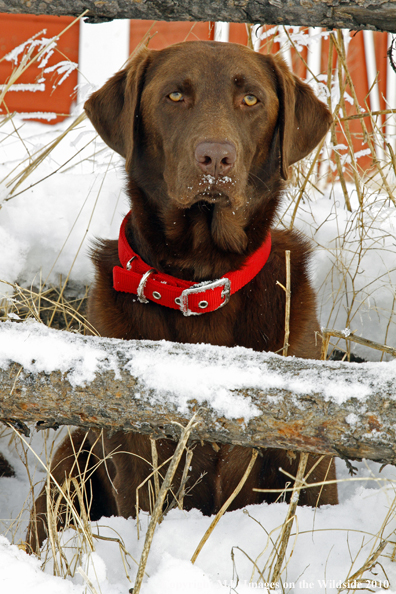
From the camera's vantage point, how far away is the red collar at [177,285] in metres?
1.99

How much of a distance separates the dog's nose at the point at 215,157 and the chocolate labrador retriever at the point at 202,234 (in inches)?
1.9

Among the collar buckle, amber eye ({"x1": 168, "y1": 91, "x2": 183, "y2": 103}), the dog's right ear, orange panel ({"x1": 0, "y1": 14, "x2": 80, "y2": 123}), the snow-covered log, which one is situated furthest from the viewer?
orange panel ({"x1": 0, "y1": 14, "x2": 80, "y2": 123})

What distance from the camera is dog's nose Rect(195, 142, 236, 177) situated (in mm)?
1862

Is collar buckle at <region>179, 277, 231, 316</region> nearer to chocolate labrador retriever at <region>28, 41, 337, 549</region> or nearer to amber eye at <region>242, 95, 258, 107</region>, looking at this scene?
chocolate labrador retriever at <region>28, 41, 337, 549</region>

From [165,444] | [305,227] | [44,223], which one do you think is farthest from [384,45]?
[165,444]

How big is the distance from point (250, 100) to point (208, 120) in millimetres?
279

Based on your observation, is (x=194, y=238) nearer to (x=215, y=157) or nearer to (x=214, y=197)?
(x=214, y=197)

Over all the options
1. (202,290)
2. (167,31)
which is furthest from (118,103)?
(167,31)

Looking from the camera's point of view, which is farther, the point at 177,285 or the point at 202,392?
the point at 177,285

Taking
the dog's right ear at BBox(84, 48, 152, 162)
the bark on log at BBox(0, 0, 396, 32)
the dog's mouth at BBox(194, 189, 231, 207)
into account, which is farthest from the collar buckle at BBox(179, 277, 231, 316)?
the bark on log at BBox(0, 0, 396, 32)

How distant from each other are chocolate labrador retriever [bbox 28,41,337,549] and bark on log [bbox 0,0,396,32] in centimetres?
16

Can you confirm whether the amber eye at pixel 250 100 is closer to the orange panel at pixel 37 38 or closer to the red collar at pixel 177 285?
the red collar at pixel 177 285

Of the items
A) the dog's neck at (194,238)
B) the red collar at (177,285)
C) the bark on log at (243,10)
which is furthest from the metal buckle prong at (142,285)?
the bark on log at (243,10)

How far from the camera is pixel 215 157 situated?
6.11ft
